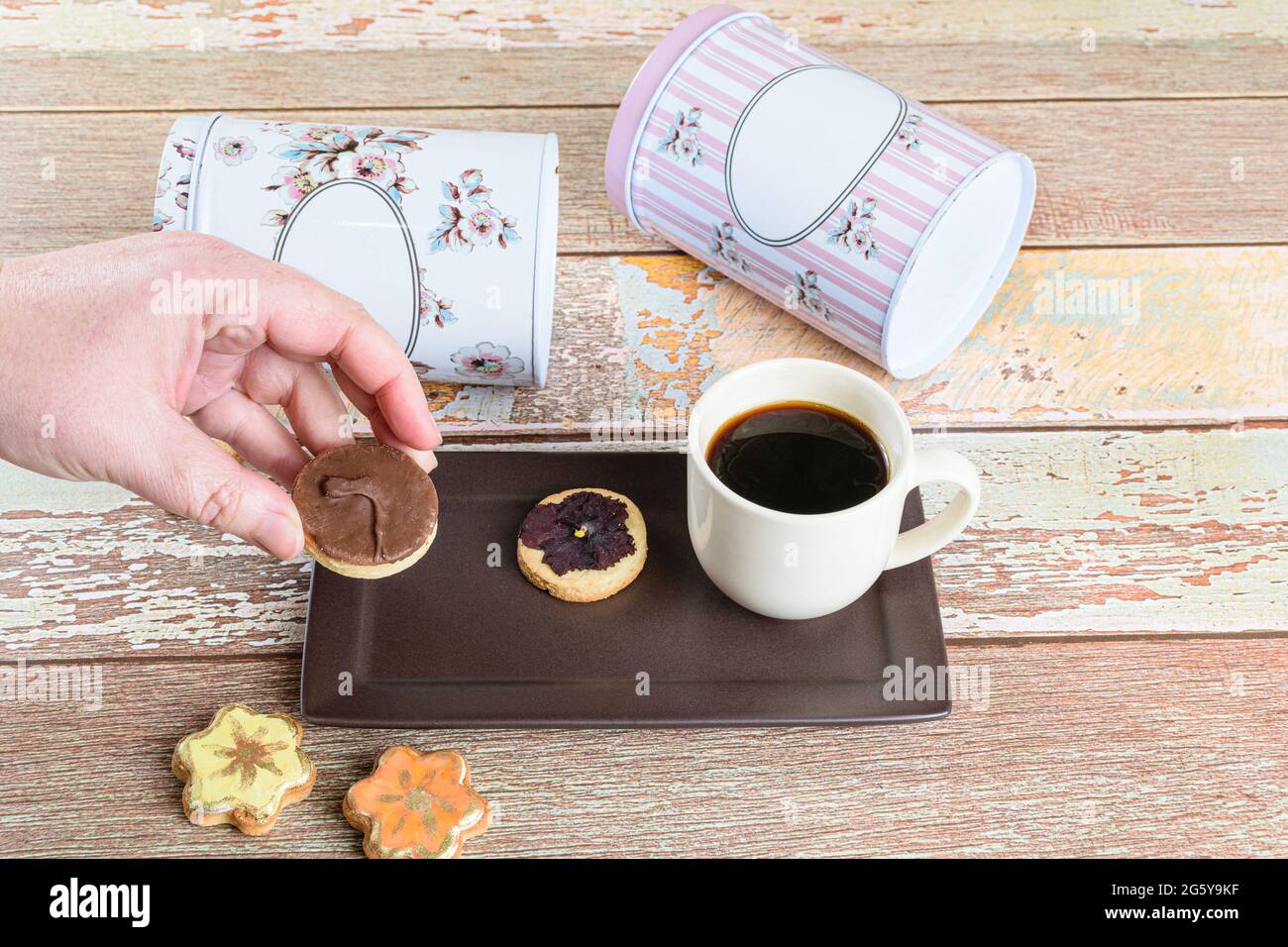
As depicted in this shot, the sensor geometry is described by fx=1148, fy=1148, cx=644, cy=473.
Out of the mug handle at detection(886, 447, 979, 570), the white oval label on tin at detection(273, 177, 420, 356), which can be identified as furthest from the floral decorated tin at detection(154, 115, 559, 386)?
the mug handle at detection(886, 447, 979, 570)

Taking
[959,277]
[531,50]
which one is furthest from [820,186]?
[531,50]

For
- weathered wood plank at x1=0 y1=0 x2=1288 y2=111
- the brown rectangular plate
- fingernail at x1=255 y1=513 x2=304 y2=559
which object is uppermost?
weathered wood plank at x1=0 y1=0 x2=1288 y2=111

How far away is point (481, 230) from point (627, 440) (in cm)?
21

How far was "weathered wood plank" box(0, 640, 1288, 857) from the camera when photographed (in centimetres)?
76

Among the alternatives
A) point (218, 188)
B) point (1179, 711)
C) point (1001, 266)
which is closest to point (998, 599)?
point (1179, 711)

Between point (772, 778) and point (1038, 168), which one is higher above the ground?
point (1038, 168)

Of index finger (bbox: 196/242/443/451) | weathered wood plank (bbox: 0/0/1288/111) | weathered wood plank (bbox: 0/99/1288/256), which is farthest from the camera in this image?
weathered wood plank (bbox: 0/0/1288/111)

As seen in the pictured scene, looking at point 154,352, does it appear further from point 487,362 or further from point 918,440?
point 918,440

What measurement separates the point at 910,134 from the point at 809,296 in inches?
6.0

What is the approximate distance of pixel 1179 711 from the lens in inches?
32.1

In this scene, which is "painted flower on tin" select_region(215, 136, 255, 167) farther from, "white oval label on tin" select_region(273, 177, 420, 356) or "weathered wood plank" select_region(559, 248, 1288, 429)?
"weathered wood plank" select_region(559, 248, 1288, 429)

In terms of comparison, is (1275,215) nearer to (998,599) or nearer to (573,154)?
(998,599)

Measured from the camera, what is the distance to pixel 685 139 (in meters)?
0.98

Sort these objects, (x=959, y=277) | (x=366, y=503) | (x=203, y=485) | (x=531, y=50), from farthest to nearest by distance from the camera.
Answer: (x=531, y=50) → (x=959, y=277) → (x=366, y=503) → (x=203, y=485)
